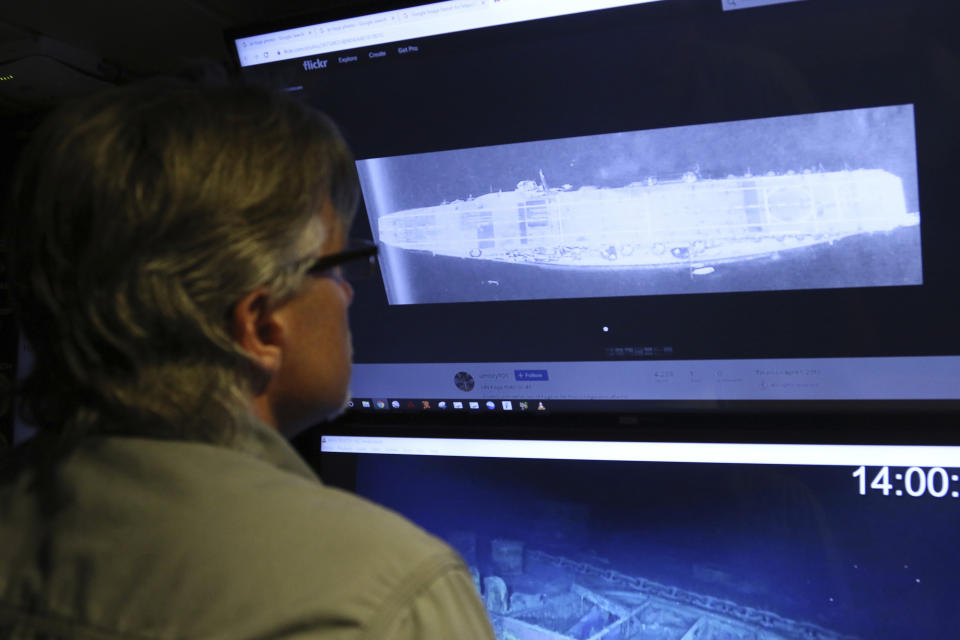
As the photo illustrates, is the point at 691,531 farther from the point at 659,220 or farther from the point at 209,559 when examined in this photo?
the point at 209,559

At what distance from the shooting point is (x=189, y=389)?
719 mm

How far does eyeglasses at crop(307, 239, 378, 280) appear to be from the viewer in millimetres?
813

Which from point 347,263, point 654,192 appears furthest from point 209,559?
Answer: point 654,192

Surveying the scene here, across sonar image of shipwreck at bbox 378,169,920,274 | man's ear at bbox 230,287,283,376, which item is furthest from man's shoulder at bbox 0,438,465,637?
sonar image of shipwreck at bbox 378,169,920,274

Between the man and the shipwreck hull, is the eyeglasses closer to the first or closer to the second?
the man

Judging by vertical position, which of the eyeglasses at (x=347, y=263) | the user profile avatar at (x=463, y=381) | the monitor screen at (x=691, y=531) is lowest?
the monitor screen at (x=691, y=531)

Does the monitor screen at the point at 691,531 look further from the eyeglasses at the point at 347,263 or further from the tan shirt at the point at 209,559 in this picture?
the tan shirt at the point at 209,559

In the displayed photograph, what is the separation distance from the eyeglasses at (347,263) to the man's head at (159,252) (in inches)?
1.0

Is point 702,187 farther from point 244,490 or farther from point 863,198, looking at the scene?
point 244,490

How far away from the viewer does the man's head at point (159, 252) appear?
2.26 ft

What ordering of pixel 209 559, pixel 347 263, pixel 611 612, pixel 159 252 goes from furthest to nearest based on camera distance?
pixel 611 612 < pixel 347 263 < pixel 159 252 < pixel 209 559

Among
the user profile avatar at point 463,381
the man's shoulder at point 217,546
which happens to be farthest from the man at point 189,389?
the user profile avatar at point 463,381

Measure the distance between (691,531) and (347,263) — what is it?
735mm

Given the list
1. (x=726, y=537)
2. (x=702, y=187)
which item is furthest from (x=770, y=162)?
(x=726, y=537)
